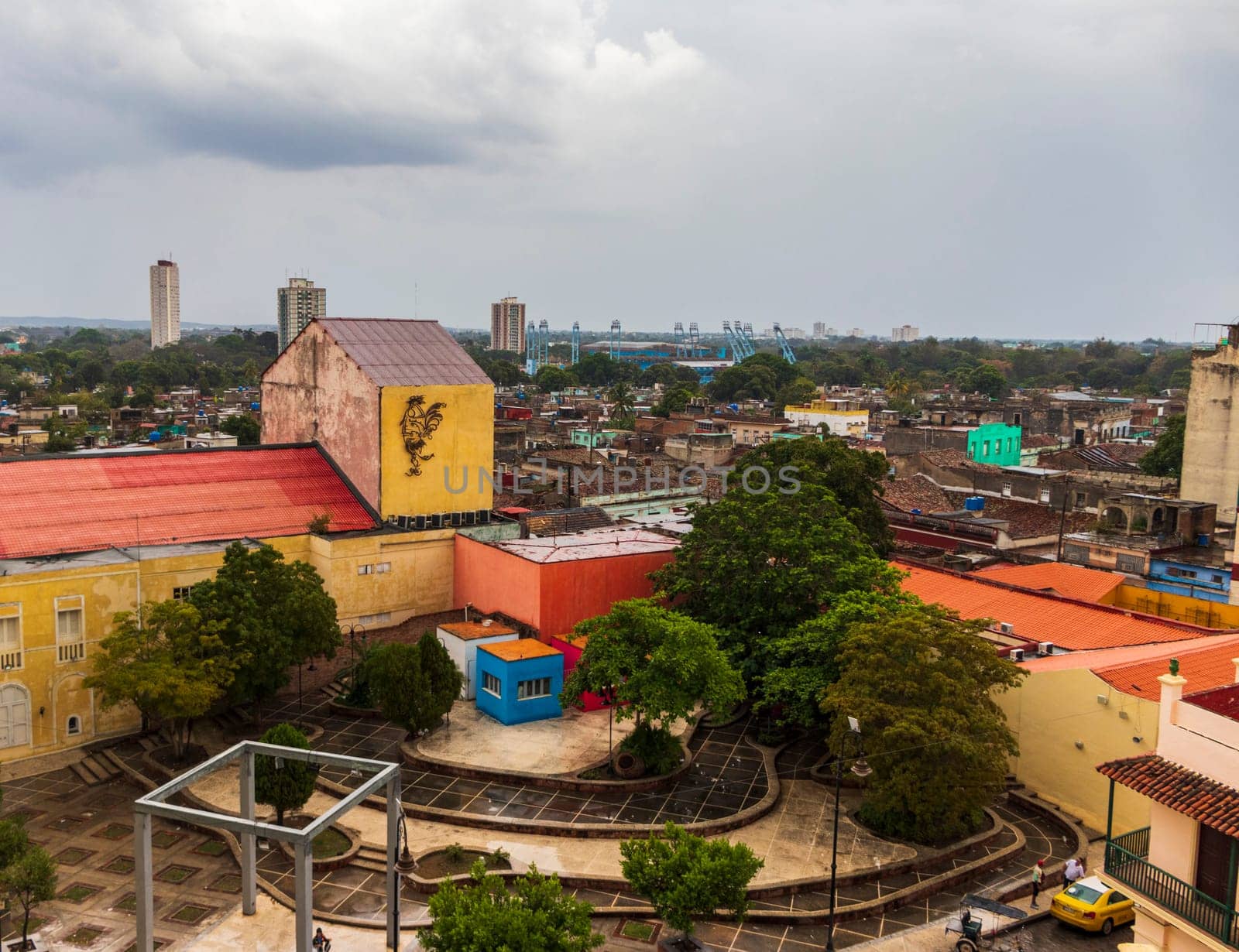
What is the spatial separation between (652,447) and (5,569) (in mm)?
46644

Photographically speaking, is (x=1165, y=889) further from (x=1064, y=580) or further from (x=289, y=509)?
(x=289, y=509)

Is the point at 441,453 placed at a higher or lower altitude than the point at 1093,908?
higher

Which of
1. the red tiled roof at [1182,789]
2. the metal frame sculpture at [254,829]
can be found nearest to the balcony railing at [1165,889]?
the red tiled roof at [1182,789]

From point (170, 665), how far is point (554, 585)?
34.8 feet

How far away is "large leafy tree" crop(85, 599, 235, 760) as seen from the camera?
901 inches

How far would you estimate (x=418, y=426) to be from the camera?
34062 millimetres

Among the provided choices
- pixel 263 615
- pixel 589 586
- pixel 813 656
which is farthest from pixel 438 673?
pixel 813 656

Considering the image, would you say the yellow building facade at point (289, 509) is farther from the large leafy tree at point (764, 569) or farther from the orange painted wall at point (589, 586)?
the large leafy tree at point (764, 569)

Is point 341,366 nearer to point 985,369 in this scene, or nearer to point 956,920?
point 956,920

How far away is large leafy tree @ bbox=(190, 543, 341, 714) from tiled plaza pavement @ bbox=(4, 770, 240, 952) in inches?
145

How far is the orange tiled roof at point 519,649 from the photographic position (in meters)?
26.7

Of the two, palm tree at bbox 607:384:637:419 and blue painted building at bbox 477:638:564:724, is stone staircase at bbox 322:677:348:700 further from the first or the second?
palm tree at bbox 607:384:637:419

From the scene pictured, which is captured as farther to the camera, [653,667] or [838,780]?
[653,667]

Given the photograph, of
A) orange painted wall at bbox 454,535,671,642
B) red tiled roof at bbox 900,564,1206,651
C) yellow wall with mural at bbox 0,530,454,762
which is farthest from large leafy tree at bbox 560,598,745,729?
yellow wall with mural at bbox 0,530,454,762
